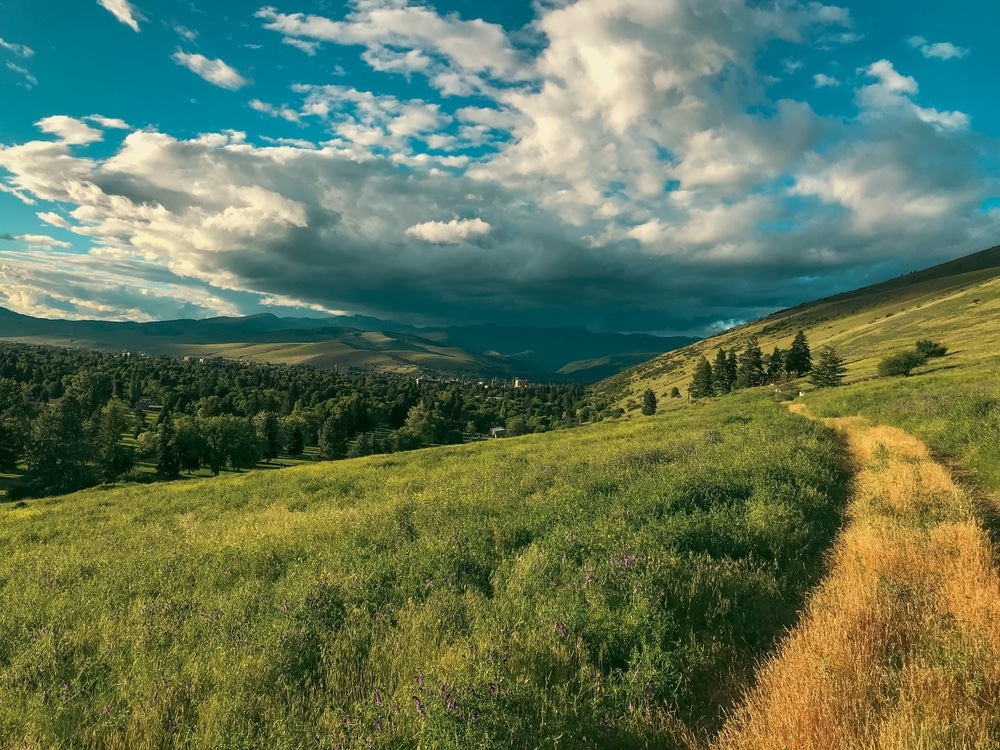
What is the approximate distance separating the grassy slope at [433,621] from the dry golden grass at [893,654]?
56 cm

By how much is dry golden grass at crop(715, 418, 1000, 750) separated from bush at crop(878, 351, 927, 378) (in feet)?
252

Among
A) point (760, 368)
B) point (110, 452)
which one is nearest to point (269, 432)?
point (110, 452)

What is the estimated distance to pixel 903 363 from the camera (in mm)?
71062

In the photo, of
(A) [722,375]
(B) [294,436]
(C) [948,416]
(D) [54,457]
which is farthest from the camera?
(B) [294,436]

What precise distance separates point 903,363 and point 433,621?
282ft

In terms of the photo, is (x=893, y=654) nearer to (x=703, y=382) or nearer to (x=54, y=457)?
(x=54, y=457)

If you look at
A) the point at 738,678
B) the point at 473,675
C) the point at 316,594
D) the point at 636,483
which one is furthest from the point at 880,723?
the point at 636,483

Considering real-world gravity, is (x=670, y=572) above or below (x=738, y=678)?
above

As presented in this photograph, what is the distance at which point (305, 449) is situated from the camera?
16900 cm

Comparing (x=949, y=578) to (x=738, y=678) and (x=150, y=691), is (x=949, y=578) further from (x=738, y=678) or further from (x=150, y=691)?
(x=150, y=691)

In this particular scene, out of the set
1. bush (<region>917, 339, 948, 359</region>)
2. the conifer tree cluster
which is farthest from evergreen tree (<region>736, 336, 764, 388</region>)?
bush (<region>917, 339, 948, 359</region>)

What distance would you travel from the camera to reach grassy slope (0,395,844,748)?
5332mm

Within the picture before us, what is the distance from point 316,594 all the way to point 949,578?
975 cm

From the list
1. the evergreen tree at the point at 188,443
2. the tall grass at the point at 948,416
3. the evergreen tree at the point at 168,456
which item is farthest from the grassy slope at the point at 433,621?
the evergreen tree at the point at 188,443
